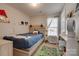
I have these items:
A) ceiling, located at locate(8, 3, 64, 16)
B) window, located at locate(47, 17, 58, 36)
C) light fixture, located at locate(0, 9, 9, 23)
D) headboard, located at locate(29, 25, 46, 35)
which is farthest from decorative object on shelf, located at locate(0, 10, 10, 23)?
window, located at locate(47, 17, 58, 36)

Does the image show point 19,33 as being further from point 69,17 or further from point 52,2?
point 69,17

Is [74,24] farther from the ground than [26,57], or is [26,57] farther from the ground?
[74,24]

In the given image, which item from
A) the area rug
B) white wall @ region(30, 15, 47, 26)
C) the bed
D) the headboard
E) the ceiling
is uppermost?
the ceiling

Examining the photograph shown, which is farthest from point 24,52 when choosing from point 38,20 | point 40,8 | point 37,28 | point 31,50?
point 40,8

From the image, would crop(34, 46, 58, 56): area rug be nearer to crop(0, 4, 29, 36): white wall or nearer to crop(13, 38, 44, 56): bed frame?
crop(13, 38, 44, 56): bed frame

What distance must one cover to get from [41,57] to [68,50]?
0.40 meters

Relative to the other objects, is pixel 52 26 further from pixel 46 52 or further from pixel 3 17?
pixel 3 17

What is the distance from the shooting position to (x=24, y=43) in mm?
1495

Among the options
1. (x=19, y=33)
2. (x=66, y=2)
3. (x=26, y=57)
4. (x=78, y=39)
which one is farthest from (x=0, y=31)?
(x=78, y=39)

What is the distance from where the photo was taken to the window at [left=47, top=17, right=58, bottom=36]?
5.07 ft

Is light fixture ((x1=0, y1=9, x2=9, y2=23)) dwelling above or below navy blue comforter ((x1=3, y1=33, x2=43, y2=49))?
above

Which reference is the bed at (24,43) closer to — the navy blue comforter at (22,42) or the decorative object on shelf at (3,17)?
the navy blue comforter at (22,42)

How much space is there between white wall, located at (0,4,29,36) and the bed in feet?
0.25

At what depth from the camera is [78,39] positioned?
140cm
